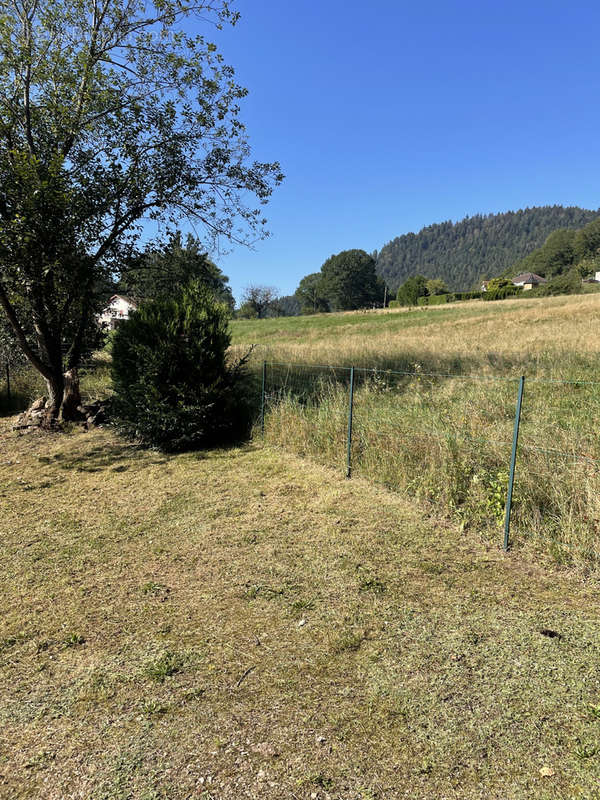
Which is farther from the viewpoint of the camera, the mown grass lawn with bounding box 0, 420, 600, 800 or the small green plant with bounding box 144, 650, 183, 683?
the small green plant with bounding box 144, 650, 183, 683

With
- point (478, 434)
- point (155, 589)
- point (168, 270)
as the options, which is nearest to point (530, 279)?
point (168, 270)

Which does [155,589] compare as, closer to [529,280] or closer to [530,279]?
[529,280]

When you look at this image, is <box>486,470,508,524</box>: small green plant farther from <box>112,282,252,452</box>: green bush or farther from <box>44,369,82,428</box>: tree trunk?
<box>44,369,82,428</box>: tree trunk

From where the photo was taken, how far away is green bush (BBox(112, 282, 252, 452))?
7.60m

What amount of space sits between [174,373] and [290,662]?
5741mm

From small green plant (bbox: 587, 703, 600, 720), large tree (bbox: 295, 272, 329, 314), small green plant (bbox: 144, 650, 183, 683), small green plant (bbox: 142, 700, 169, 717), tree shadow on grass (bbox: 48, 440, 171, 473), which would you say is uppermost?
large tree (bbox: 295, 272, 329, 314)

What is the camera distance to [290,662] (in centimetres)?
275

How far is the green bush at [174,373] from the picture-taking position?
760cm

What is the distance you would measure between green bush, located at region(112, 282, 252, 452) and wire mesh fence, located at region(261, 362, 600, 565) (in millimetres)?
1127

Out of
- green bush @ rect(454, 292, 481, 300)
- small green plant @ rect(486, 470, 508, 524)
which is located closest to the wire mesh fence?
small green plant @ rect(486, 470, 508, 524)

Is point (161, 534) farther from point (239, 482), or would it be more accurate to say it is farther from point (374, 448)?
point (374, 448)

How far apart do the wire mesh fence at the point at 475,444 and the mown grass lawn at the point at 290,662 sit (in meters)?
0.40

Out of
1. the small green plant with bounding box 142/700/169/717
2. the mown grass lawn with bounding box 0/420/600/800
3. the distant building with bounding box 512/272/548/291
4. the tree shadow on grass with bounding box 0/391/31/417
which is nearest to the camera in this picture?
the mown grass lawn with bounding box 0/420/600/800

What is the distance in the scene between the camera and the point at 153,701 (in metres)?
2.45
